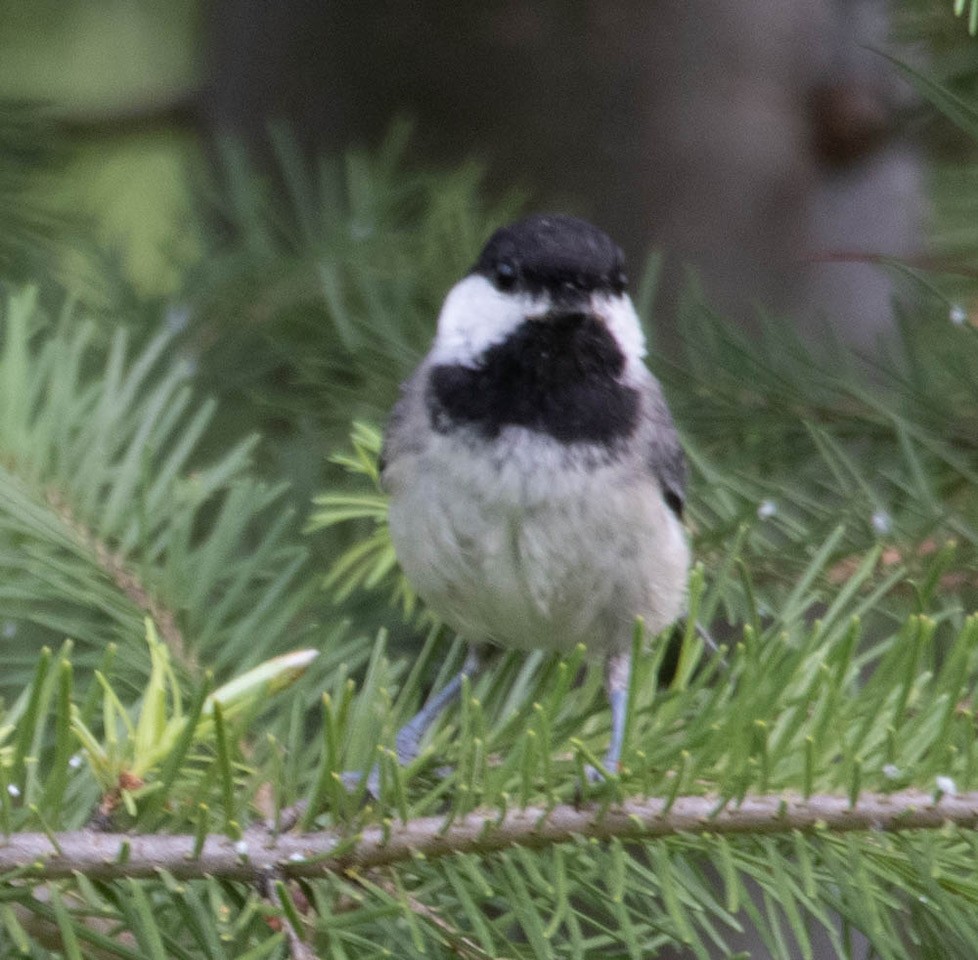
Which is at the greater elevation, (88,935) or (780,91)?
(780,91)

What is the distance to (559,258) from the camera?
2.89ft

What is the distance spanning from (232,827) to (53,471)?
40 centimetres

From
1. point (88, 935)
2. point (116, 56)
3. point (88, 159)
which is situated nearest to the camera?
point (88, 935)

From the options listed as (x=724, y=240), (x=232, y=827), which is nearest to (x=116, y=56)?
(x=724, y=240)

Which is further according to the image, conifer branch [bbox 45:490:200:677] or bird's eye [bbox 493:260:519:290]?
bird's eye [bbox 493:260:519:290]

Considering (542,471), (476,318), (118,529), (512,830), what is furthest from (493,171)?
(512,830)

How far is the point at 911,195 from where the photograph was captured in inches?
60.1

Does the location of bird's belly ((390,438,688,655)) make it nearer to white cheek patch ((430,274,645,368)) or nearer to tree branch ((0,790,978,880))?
white cheek patch ((430,274,645,368))

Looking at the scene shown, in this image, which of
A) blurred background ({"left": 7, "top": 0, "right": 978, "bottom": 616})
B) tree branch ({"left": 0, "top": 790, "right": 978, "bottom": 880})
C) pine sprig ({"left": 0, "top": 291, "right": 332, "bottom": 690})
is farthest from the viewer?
blurred background ({"left": 7, "top": 0, "right": 978, "bottom": 616})

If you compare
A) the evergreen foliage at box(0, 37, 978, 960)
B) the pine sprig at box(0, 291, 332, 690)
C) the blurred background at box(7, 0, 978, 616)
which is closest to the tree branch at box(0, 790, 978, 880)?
the evergreen foliage at box(0, 37, 978, 960)

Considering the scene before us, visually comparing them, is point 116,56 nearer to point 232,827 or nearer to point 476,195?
point 476,195

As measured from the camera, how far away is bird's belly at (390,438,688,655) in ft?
2.92

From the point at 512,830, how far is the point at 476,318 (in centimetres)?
48

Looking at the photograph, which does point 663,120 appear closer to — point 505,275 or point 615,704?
point 505,275
